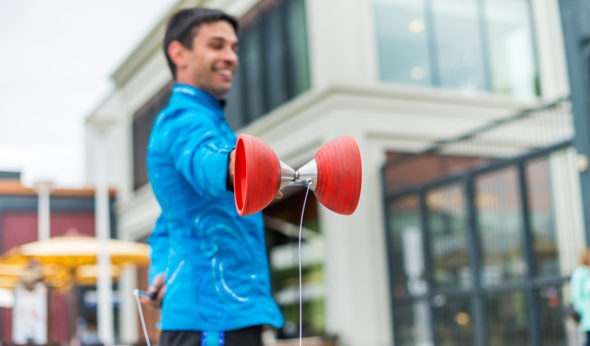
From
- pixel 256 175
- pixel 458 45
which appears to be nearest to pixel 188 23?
pixel 256 175

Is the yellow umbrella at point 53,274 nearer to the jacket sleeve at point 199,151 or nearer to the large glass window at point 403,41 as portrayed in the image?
the large glass window at point 403,41

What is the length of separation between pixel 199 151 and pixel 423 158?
10.5m

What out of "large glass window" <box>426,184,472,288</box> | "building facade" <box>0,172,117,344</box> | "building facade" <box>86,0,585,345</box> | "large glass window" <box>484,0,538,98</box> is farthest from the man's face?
"building facade" <box>0,172,117,344</box>

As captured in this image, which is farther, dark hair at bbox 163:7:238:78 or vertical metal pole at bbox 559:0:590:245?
vertical metal pole at bbox 559:0:590:245

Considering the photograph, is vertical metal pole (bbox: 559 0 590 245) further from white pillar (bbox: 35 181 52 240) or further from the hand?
white pillar (bbox: 35 181 52 240)

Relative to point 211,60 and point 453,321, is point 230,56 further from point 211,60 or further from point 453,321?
point 453,321

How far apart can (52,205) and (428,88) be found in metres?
15.6

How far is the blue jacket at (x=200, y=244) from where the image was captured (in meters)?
1.93

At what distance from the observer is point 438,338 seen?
1093 centimetres

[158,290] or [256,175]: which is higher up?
[256,175]

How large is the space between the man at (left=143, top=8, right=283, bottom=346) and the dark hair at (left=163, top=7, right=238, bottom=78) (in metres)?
0.18

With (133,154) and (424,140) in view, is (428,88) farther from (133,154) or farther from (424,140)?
(133,154)

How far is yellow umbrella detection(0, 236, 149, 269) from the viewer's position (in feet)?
39.0

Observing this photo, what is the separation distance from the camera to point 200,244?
6.53 feet
